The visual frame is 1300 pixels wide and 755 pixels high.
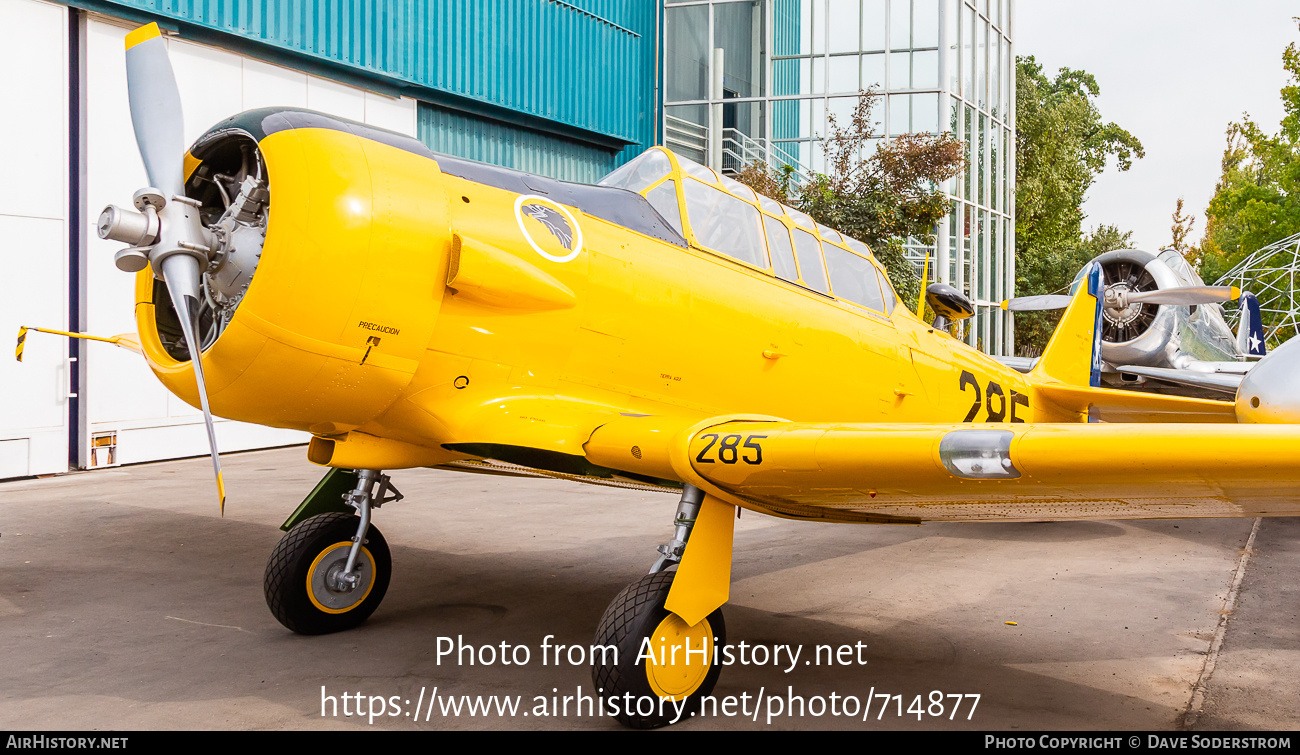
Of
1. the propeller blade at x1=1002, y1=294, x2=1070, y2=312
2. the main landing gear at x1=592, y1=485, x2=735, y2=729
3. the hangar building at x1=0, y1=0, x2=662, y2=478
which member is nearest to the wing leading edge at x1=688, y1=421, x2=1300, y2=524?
the main landing gear at x1=592, y1=485, x2=735, y2=729

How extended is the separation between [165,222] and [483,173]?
1258mm

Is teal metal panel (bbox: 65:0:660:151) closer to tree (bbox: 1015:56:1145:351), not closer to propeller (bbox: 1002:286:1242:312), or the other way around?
propeller (bbox: 1002:286:1242:312)

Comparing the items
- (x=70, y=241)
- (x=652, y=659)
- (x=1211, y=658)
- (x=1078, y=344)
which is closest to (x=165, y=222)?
(x=652, y=659)

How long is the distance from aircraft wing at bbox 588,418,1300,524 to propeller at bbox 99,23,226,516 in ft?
5.26

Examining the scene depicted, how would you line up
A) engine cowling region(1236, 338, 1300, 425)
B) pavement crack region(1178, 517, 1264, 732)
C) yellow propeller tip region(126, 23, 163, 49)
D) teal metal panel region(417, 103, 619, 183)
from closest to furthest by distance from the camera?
pavement crack region(1178, 517, 1264, 732) → engine cowling region(1236, 338, 1300, 425) → yellow propeller tip region(126, 23, 163, 49) → teal metal panel region(417, 103, 619, 183)

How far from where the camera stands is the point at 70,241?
9.59m

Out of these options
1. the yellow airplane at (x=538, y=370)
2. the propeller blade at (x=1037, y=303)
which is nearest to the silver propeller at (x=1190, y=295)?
the propeller blade at (x=1037, y=303)

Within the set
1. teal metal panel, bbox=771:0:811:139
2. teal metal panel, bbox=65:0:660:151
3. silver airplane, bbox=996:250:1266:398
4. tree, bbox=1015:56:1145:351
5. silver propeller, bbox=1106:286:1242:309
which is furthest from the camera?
tree, bbox=1015:56:1145:351

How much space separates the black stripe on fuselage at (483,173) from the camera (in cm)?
358

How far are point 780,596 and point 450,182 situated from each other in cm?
305

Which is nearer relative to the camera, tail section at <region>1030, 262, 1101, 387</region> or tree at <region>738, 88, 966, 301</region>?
tail section at <region>1030, 262, 1101, 387</region>

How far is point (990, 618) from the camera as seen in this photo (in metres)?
4.91

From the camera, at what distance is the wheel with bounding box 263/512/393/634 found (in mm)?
4352

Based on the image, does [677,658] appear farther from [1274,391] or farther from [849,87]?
[849,87]
